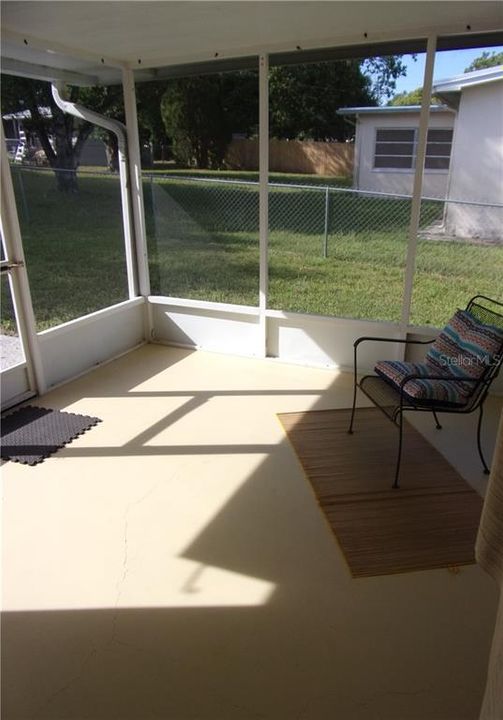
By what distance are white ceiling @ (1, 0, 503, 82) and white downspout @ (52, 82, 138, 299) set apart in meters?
0.20

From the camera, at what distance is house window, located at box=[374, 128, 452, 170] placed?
344 cm

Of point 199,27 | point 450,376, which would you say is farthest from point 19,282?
point 450,376

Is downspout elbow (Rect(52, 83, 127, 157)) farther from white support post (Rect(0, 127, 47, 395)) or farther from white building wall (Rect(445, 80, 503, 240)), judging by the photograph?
white building wall (Rect(445, 80, 503, 240))

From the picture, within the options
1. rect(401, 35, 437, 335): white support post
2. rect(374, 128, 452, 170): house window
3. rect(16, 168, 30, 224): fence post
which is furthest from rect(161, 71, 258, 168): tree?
rect(16, 168, 30, 224): fence post

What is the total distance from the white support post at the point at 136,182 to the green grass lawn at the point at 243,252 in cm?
8

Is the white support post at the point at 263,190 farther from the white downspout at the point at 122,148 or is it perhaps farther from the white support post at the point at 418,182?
the white downspout at the point at 122,148

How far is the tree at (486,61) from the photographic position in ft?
10.5

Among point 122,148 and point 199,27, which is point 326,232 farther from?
point 122,148

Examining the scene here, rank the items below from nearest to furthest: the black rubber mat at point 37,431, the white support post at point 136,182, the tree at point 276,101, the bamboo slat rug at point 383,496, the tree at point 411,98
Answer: the bamboo slat rug at point 383,496 → the black rubber mat at point 37,431 → the tree at point 411,98 → the tree at point 276,101 → the white support post at point 136,182

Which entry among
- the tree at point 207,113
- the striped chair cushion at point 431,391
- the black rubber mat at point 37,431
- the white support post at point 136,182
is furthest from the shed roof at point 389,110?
the black rubber mat at point 37,431

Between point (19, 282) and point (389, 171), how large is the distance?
9.04 ft

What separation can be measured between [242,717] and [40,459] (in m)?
1.87

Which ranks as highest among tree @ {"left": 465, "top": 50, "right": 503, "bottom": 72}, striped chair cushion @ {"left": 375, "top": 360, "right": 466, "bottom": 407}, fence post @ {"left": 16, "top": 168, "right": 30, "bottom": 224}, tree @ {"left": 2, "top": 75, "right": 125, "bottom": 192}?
tree @ {"left": 465, "top": 50, "right": 503, "bottom": 72}

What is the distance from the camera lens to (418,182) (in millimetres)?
3539
